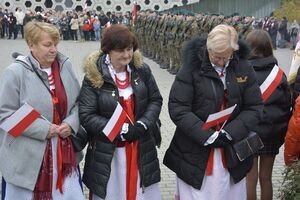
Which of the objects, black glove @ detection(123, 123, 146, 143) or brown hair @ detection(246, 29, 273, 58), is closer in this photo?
black glove @ detection(123, 123, 146, 143)

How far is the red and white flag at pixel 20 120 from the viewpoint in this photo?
341 cm

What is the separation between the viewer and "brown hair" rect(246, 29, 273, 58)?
425 centimetres

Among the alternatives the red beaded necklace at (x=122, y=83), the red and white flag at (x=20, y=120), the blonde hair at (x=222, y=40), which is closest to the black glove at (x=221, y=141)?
the blonde hair at (x=222, y=40)

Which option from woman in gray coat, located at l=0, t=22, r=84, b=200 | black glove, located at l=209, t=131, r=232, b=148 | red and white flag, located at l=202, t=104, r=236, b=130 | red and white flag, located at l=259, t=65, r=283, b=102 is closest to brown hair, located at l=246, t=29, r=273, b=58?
red and white flag, located at l=259, t=65, r=283, b=102

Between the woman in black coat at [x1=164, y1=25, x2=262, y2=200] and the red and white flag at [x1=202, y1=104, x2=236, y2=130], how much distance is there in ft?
0.11

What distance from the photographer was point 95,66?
3646 mm

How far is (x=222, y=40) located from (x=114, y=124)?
96cm

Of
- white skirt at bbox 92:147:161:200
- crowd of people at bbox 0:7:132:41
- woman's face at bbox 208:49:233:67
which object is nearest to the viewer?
woman's face at bbox 208:49:233:67

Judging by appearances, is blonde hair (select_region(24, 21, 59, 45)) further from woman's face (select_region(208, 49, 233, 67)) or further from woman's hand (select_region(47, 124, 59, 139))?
woman's face (select_region(208, 49, 233, 67))

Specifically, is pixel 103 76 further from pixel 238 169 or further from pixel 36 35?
pixel 238 169

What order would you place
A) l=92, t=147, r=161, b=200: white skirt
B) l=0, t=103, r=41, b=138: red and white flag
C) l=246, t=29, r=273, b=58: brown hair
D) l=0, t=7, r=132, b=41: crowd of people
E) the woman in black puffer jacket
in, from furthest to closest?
1. l=0, t=7, r=132, b=41: crowd of people
2. l=246, t=29, r=273, b=58: brown hair
3. l=92, t=147, r=161, b=200: white skirt
4. the woman in black puffer jacket
5. l=0, t=103, r=41, b=138: red and white flag

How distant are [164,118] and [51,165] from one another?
5375mm

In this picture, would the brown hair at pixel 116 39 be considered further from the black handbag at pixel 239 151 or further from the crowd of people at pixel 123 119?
the black handbag at pixel 239 151

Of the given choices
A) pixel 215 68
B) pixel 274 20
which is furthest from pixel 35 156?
pixel 274 20
